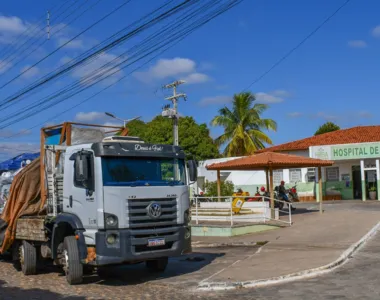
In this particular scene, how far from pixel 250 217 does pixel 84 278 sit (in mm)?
9302

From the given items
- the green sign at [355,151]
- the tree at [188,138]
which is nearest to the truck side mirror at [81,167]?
the green sign at [355,151]

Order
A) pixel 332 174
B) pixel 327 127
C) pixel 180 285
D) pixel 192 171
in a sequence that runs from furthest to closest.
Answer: pixel 327 127
pixel 332 174
pixel 192 171
pixel 180 285

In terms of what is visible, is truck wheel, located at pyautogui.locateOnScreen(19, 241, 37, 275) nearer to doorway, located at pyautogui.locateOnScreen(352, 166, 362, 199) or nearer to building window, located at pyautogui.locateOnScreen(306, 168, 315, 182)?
doorway, located at pyautogui.locateOnScreen(352, 166, 362, 199)

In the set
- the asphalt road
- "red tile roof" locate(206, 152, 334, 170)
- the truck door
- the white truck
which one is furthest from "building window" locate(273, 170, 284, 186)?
the truck door

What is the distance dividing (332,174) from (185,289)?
2925cm

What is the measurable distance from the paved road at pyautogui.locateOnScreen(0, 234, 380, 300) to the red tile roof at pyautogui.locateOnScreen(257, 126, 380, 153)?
2826 centimetres

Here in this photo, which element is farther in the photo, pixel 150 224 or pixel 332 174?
pixel 332 174

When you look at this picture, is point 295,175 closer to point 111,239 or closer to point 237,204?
point 237,204

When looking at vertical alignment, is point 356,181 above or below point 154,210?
below

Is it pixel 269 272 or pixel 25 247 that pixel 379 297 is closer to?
pixel 269 272

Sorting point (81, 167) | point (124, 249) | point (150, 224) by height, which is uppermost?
point (81, 167)

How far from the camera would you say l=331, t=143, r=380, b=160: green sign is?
108 ft

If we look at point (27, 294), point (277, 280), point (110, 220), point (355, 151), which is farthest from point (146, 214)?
point (355, 151)

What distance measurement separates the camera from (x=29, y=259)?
454 inches
